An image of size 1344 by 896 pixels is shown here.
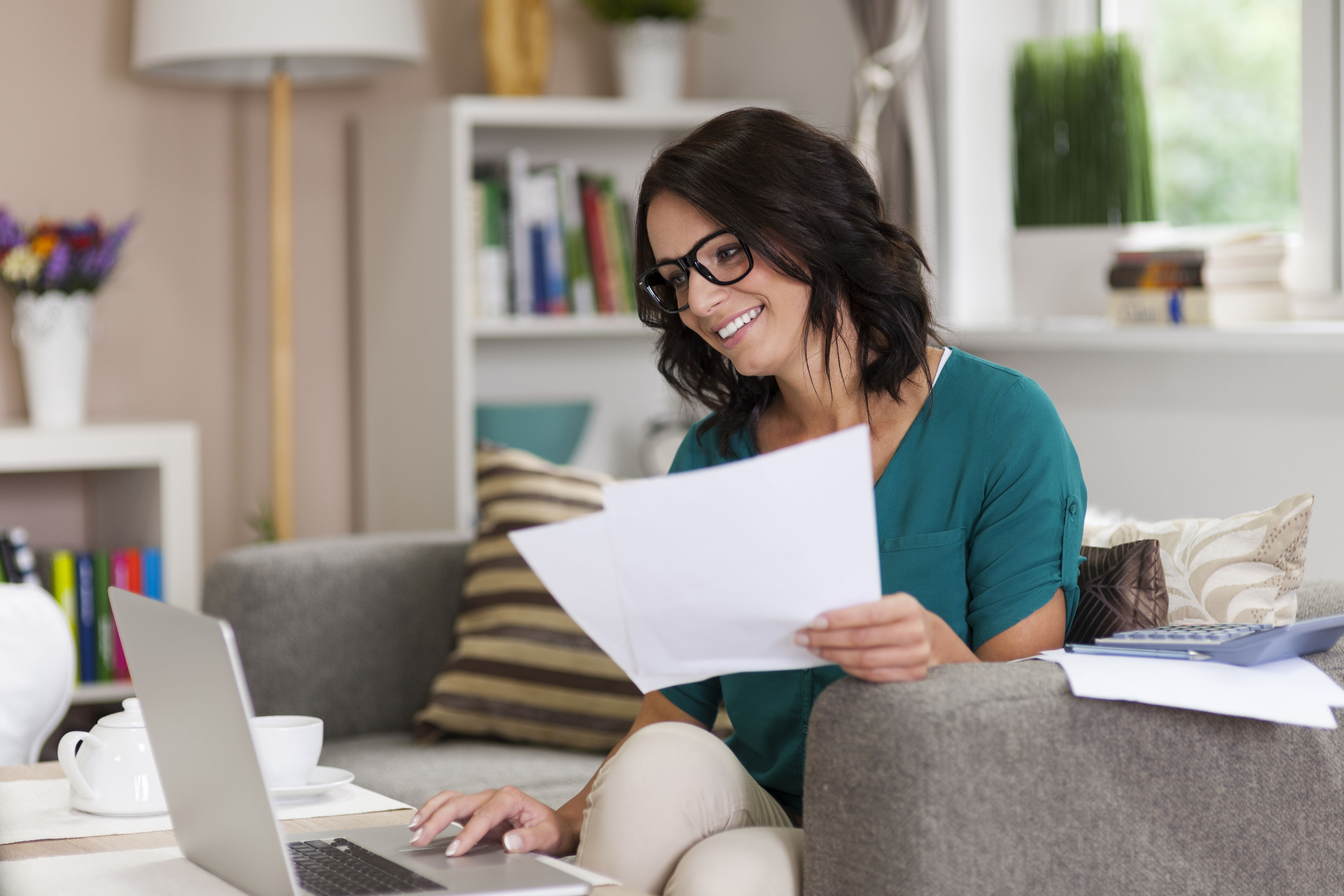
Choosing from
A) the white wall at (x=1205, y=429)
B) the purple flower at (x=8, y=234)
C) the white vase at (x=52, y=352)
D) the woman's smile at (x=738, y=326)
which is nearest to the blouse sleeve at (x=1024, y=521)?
the woman's smile at (x=738, y=326)

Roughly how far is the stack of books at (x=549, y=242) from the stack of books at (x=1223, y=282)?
1.16 meters

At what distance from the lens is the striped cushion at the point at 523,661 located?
204cm

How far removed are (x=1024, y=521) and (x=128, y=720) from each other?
758 mm

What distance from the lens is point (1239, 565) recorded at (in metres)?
1.43

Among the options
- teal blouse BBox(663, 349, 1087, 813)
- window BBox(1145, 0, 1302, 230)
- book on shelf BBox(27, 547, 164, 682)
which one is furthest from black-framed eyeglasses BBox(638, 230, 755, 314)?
book on shelf BBox(27, 547, 164, 682)

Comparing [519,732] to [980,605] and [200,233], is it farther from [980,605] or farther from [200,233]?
[200,233]

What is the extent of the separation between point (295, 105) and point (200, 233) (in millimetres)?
Result: 342

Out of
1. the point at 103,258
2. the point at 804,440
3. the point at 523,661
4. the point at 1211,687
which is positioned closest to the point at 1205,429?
the point at 804,440

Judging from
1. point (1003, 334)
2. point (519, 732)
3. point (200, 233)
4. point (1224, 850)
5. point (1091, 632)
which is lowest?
point (519, 732)

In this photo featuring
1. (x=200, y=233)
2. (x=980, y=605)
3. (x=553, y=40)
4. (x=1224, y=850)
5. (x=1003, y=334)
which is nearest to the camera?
(x=1224, y=850)

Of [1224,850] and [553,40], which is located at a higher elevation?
[553,40]

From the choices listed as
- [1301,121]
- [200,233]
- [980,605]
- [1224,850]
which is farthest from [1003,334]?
[200,233]

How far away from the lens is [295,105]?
3207 mm

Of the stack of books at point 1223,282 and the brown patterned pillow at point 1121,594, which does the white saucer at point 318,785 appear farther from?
the stack of books at point 1223,282
